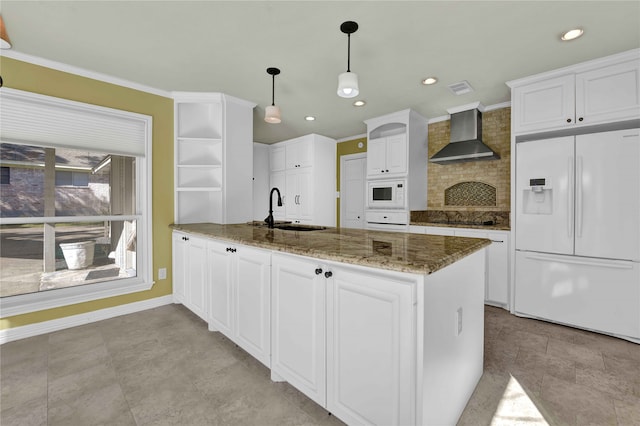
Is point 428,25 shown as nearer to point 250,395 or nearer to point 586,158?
point 586,158

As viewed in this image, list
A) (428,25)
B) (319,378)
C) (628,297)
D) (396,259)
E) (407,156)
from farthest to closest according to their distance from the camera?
(407,156), (628,297), (428,25), (319,378), (396,259)

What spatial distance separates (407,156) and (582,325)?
2.67 m

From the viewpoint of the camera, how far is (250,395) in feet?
5.69

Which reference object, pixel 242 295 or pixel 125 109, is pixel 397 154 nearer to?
pixel 242 295

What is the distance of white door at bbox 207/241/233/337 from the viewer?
2.22 meters

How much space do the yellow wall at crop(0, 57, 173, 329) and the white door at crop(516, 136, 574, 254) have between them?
400cm

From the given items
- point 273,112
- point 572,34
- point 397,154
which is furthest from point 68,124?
point 572,34

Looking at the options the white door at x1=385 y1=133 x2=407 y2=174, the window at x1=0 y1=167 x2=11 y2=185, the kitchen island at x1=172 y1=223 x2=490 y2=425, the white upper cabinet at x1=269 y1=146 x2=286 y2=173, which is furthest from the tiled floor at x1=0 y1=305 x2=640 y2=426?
the white upper cabinet at x1=269 y1=146 x2=286 y2=173

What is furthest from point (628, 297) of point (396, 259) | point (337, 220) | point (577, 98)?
point (337, 220)

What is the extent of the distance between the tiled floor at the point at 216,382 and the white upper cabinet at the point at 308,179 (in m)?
3.10

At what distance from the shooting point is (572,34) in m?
2.20

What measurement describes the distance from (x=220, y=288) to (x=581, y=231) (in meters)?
3.40

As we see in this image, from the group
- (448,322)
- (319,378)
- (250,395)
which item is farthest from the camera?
(250,395)

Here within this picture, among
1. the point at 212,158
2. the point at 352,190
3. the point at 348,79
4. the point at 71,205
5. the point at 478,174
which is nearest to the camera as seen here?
the point at 348,79
